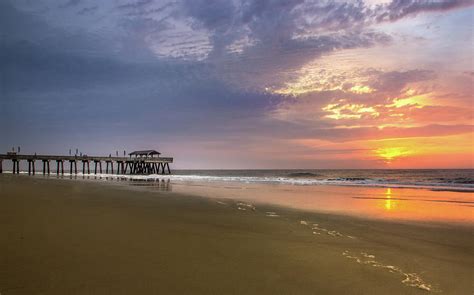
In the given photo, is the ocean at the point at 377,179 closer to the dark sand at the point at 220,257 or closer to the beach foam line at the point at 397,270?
the dark sand at the point at 220,257

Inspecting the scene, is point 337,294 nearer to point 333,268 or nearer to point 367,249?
point 333,268

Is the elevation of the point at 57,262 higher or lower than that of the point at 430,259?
higher

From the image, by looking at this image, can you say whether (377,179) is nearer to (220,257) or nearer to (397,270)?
(397,270)

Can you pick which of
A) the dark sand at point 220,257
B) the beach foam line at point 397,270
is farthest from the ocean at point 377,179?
the beach foam line at point 397,270

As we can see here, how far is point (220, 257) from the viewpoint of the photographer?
16.3 ft

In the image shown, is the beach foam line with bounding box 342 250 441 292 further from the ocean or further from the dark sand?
the ocean

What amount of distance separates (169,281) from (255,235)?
10.9 ft

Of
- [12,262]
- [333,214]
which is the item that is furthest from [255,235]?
[333,214]

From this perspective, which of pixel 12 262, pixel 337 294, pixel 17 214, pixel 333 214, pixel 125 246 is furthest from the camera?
pixel 333 214

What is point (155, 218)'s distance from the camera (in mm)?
8719

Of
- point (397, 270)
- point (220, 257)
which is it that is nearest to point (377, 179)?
point (397, 270)

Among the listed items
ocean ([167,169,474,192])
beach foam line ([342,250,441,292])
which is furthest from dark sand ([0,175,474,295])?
ocean ([167,169,474,192])

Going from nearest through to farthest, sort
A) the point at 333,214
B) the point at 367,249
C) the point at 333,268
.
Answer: the point at 333,268 < the point at 367,249 < the point at 333,214

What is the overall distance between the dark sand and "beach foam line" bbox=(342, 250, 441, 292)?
2 centimetres
